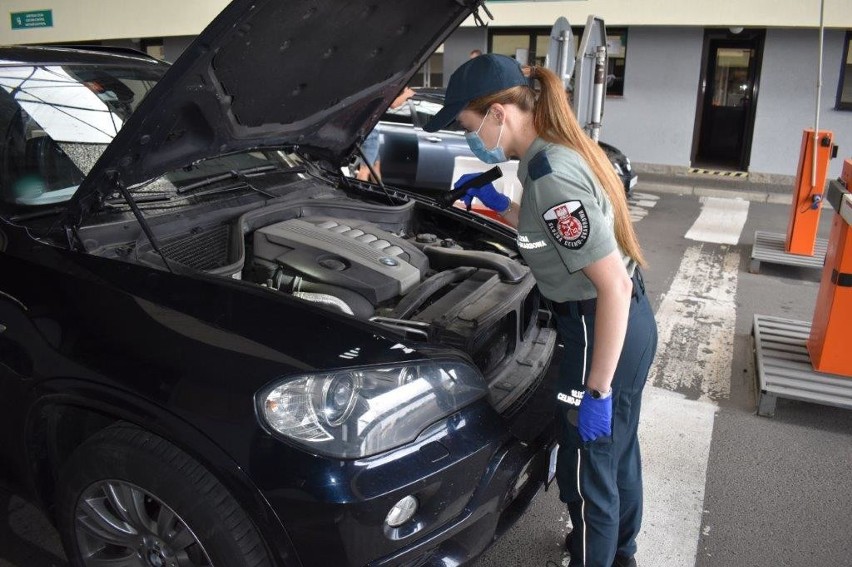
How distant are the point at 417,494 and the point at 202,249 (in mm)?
1386

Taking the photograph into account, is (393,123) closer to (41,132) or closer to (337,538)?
(41,132)

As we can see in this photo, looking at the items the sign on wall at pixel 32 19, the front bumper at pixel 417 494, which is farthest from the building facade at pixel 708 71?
the sign on wall at pixel 32 19

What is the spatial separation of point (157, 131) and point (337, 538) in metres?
1.29

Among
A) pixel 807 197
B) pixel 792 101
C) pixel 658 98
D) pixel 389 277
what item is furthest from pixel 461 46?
pixel 389 277

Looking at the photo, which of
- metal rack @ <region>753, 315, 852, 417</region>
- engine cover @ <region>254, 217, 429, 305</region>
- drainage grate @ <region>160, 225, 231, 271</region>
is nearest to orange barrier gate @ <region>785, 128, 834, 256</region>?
metal rack @ <region>753, 315, 852, 417</region>

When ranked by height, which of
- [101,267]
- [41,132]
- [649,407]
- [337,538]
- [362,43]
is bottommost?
[649,407]

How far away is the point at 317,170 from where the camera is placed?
3.73m

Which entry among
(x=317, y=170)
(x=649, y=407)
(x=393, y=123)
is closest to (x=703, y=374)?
(x=649, y=407)

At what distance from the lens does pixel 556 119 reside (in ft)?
6.56

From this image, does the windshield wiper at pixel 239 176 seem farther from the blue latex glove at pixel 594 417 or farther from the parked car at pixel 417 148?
the parked car at pixel 417 148

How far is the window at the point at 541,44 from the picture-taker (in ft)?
40.8

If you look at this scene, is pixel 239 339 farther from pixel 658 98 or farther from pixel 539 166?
pixel 658 98

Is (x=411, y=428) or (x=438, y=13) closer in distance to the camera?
(x=411, y=428)

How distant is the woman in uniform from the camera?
1903mm
